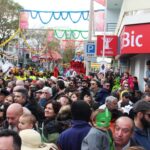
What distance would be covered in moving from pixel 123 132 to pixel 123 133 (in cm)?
1

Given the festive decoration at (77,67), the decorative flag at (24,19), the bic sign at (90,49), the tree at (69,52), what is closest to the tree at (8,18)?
the decorative flag at (24,19)

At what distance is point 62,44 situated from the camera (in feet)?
398

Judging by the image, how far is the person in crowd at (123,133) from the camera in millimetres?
6223

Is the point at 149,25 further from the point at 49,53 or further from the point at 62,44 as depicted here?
the point at 62,44

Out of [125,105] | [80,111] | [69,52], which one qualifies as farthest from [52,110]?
[69,52]

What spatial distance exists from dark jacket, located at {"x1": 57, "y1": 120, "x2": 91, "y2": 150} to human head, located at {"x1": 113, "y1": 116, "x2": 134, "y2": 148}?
2.36ft

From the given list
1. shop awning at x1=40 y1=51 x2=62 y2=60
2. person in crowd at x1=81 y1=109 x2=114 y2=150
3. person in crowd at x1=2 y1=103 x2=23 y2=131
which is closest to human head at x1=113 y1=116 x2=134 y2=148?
person in crowd at x1=81 y1=109 x2=114 y2=150

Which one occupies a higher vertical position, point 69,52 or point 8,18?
point 8,18

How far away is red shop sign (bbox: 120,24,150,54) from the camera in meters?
20.2

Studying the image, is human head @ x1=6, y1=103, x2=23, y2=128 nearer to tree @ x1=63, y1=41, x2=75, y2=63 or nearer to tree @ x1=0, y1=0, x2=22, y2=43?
tree @ x1=0, y1=0, x2=22, y2=43

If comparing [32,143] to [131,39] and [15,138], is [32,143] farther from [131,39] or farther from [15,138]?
[131,39]

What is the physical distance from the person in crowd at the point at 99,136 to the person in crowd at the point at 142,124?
0.43m

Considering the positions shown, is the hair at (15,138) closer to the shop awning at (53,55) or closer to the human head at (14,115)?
the human head at (14,115)

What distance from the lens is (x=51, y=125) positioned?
763 cm
